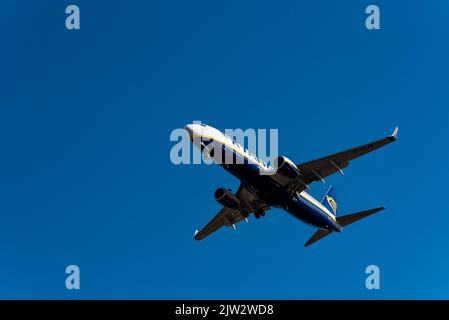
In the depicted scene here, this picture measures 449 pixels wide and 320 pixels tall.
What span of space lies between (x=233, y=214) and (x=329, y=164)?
14.0 meters

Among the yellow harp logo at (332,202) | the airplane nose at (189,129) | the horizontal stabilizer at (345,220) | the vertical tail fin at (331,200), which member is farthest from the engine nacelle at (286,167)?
the yellow harp logo at (332,202)

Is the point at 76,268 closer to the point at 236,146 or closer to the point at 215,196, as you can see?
the point at 215,196

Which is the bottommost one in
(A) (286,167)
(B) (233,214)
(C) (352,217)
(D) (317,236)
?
(D) (317,236)

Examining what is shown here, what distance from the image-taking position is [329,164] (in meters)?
52.9

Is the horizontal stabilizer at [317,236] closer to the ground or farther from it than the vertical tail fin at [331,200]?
closer to the ground

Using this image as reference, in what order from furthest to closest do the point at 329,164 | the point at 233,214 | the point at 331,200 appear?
the point at 331,200
the point at 233,214
the point at 329,164

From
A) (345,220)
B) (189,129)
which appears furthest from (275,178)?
(345,220)

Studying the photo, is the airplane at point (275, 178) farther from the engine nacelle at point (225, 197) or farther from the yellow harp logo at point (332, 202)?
the yellow harp logo at point (332, 202)

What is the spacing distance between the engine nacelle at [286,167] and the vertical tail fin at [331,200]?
14.7m

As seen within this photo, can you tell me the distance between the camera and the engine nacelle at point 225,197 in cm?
5369

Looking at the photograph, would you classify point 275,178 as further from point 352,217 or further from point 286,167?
point 352,217

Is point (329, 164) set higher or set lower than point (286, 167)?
higher

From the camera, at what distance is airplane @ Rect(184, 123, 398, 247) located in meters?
49.7
